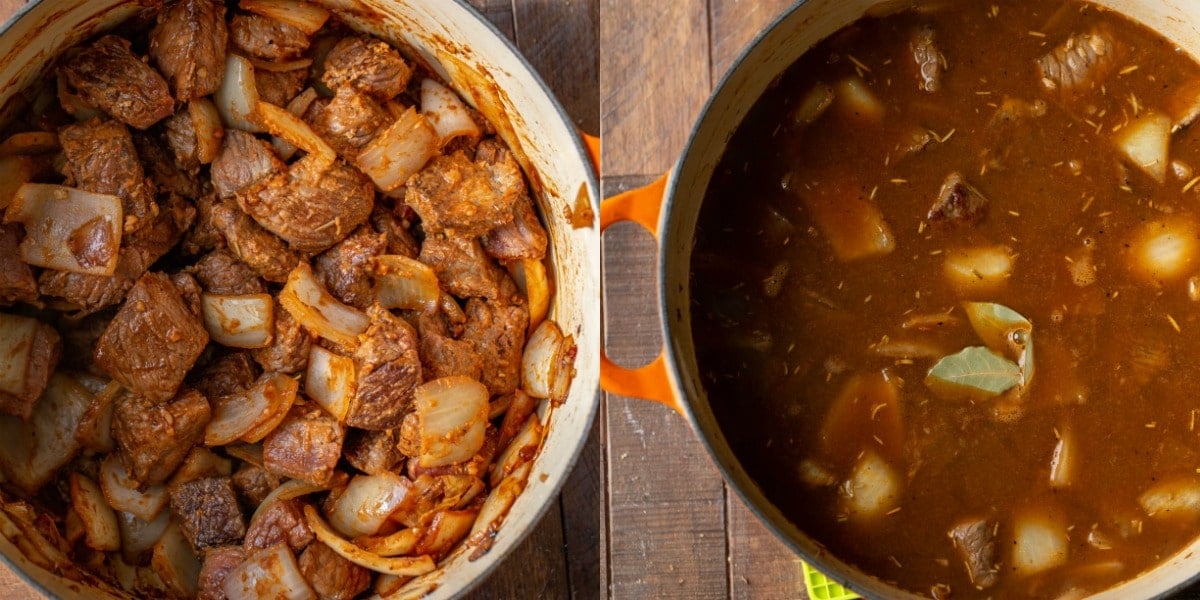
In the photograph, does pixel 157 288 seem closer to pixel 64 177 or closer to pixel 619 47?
pixel 64 177

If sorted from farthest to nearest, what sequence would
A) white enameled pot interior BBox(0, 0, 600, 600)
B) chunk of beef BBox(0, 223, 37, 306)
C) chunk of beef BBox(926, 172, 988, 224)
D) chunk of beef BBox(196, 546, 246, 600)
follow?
chunk of beef BBox(196, 546, 246, 600) < chunk of beef BBox(0, 223, 37, 306) < white enameled pot interior BBox(0, 0, 600, 600) < chunk of beef BBox(926, 172, 988, 224)

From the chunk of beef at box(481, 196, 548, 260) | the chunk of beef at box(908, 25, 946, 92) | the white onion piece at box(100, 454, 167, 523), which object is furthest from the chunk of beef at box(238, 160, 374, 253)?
the chunk of beef at box(908, 25, 946, 92)

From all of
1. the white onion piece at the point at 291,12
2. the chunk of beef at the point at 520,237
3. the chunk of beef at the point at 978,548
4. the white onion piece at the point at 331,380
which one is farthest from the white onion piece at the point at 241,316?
the chunk of beef at the point at 978,548

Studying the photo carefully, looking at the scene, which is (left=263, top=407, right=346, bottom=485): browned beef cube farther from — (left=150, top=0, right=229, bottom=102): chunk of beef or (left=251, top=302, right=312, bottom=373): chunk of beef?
(left=150, top=0, right=229, bottom=102): chunk of beef

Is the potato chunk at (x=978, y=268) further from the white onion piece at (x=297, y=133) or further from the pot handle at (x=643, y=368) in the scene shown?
the white onion piece at (x=297, y=133)

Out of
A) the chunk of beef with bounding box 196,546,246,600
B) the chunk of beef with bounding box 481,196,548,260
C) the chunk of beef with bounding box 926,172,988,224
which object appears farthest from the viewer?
the chunk of beef with bounding box 481,196,548,260

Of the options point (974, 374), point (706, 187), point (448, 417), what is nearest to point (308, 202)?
point (448, 417)

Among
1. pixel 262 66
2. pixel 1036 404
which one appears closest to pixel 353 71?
pixel 262 66
